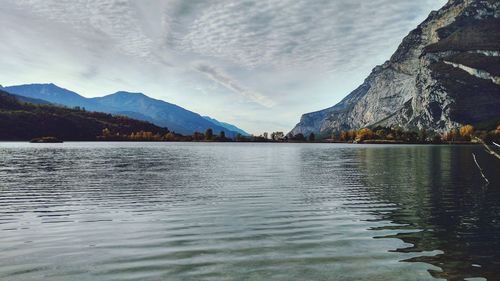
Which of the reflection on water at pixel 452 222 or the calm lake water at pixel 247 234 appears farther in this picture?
the reflection on water at pixel 452 222

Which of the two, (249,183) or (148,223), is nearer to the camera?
(148,223)

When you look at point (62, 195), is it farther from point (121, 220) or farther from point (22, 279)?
point (22, 279)

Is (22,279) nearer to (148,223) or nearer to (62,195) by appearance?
(148,223)

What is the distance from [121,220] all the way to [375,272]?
21.0 metres

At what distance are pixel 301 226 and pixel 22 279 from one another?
1890 centimetres

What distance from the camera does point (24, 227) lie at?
98.0ft

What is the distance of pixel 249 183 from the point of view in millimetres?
61062

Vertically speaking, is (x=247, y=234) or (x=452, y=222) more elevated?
(x=452, y=222)

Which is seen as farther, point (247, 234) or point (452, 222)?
point (452, 222)

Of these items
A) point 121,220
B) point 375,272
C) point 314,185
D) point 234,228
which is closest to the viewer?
point 375,272

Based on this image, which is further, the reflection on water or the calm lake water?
the reflection on water

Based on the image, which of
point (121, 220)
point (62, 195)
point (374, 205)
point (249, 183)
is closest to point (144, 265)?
point (121, 220)

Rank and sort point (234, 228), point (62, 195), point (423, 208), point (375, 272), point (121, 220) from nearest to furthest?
point (375, 272), point (234, 228), point (121, 220), point (423, 208), point (62, 195)

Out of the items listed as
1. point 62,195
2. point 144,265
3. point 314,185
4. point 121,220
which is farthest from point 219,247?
point 314,185
